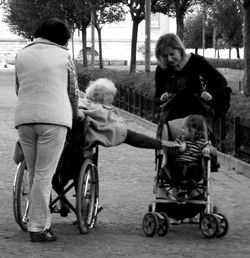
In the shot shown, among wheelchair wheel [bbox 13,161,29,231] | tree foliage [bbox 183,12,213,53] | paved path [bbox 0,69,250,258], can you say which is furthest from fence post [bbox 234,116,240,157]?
tree foliage [bbox 183,12,213,53]

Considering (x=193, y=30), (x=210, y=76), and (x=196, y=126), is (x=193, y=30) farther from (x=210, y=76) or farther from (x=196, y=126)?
(x=196, y=126)

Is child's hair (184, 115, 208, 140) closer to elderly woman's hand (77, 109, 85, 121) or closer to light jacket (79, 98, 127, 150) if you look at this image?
light jacket (79, 98, 127, 150)

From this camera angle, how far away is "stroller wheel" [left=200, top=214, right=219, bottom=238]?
7195 mm

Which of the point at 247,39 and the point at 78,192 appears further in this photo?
the point at 247,39

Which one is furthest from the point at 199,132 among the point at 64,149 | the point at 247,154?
the point at 247,154

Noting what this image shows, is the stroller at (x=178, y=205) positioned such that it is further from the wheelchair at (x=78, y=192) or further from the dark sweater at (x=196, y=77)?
the wheelchair at (x=78, y=192)

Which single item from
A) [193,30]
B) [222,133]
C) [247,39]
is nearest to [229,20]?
[193,30]

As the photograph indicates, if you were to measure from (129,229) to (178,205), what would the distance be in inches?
20.7

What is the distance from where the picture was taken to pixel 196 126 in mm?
7547

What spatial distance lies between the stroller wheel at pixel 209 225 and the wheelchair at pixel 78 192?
92cm

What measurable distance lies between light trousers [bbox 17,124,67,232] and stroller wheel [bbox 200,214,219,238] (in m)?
1.23

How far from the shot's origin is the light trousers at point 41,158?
22.7 feet

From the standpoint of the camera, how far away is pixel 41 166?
274 inches


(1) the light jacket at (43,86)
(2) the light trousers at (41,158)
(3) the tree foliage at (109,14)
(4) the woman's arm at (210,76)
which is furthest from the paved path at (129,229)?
(3) the tree foliage at (109,14)
